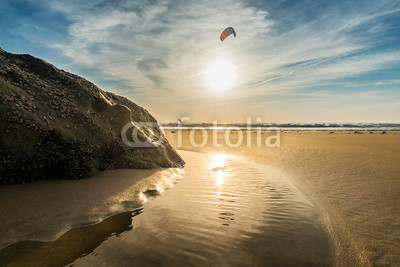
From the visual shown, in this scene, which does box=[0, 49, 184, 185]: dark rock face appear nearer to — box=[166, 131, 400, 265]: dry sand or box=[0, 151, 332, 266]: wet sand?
box=[0, 151, 332, 266]: wet sand

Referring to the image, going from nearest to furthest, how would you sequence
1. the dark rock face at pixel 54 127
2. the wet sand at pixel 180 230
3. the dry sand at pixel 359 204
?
the wet sand at pixel 180 230 → the dry sand at pixel 359 204 → the dark rock face at pixel 54 127

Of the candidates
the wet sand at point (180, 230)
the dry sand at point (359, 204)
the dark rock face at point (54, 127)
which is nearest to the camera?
the wet sand at point (180, 230)

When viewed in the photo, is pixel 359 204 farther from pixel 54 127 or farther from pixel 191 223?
pixel 54 127

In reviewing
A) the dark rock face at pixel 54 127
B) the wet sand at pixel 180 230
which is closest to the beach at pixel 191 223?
the wet sand at pixel 180 230

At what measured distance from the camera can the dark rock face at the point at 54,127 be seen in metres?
3.64

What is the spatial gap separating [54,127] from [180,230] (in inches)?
129

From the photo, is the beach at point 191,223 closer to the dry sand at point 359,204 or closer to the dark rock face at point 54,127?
the dry sand at point 359,204

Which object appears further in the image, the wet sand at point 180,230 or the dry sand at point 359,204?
the dry sand at point 359,204

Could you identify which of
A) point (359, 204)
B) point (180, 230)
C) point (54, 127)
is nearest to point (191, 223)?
point (180, 230)

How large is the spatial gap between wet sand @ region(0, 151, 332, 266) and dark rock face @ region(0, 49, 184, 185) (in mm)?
380

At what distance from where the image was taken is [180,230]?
9.54 ft

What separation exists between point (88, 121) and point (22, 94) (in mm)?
1286

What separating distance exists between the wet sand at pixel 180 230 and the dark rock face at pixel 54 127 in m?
0.38

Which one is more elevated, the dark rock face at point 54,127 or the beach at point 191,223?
the dark rock face at point 54,127
